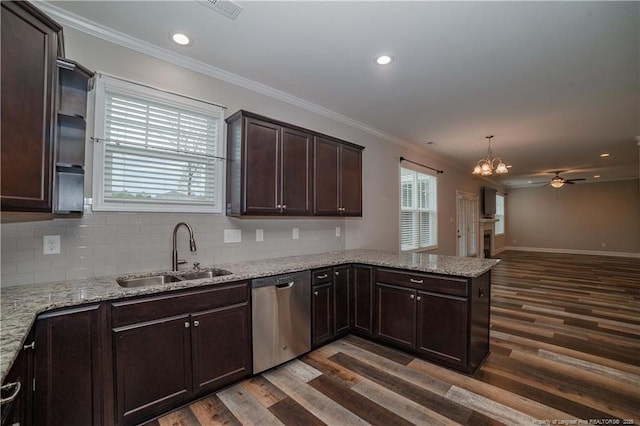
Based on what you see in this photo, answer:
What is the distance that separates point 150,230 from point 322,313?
180 centimetres

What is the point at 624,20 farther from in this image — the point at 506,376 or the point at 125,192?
the point at 125,192

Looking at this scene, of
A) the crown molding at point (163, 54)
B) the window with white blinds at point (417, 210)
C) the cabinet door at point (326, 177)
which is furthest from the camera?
the window with white blinds at point (417, 210)

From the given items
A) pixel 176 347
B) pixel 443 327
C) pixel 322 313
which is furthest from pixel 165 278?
pixel 443 327

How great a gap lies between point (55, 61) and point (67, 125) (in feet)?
1.50

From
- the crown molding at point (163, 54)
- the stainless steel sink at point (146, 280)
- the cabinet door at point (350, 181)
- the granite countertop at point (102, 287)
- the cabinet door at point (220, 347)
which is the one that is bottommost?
the cabinet door at point (220, 347)

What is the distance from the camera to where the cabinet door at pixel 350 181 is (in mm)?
3570

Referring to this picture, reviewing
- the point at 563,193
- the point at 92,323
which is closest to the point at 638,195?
the point at 563,193

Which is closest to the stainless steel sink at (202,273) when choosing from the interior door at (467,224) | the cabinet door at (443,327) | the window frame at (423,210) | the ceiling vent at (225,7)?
the cabinet door at (443,327)

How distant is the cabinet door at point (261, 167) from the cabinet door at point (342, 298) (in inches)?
39.3

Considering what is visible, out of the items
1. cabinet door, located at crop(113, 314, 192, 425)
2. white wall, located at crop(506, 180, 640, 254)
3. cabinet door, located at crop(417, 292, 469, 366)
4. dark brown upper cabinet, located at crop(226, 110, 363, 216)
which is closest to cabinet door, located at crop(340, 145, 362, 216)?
dark brown upper cabinet, located at crop(226, 110, 363, 216)

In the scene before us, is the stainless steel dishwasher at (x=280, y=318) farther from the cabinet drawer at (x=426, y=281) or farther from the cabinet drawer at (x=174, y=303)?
the cabinet drawer at (x=426, y=281)

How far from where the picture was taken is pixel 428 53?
2457 millimetres

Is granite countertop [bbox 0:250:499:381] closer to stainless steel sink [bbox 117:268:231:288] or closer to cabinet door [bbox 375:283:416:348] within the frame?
stainless steel sink [bbox 117:268:231:288]

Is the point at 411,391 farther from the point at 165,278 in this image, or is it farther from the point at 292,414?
the point at 165,278
